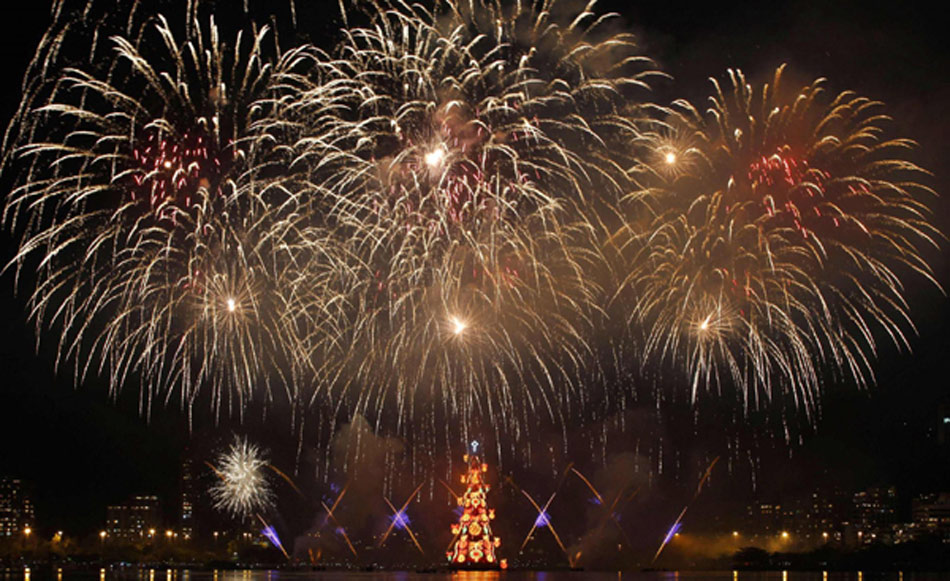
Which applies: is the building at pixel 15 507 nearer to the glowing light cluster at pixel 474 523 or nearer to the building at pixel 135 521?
the building at pixel 135 521

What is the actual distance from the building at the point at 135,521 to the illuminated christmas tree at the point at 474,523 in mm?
64060

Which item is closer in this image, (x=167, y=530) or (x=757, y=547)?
(x=757, y=547)

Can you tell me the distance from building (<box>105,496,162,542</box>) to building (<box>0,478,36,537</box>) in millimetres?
18651

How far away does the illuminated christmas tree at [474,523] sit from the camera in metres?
103

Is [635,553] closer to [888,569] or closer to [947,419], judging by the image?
[888,569]

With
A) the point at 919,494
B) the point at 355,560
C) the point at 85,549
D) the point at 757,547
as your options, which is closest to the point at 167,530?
the point at 85,549

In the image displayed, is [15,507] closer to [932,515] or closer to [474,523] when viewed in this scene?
[474,523]

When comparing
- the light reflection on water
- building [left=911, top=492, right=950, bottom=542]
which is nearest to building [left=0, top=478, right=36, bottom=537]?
the light reflection on water

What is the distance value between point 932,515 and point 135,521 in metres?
120

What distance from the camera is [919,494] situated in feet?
462

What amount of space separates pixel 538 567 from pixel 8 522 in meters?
83.4

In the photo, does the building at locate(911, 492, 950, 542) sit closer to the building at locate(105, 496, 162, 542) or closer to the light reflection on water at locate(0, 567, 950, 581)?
the light reflection on water at locate(0, 567, 950, 581)

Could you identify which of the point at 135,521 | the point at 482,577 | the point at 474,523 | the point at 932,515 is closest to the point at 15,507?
the point at 135,521

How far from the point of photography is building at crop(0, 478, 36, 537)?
119m
